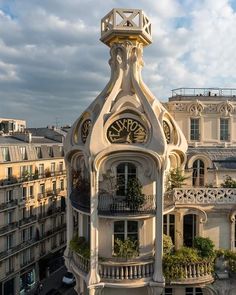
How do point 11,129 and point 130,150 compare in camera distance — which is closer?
point 130,150

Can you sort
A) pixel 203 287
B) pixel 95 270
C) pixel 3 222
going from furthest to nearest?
pixel 3 222 < pixel 203 287 < pixel 95 270

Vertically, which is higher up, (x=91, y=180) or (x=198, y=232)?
(x=91, y=180)

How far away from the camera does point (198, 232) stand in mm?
26625

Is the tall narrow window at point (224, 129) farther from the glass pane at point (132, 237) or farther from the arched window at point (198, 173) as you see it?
the glass pane at point (132, 237)

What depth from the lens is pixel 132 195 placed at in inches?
938

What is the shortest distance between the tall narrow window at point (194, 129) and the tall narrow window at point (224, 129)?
2280mm

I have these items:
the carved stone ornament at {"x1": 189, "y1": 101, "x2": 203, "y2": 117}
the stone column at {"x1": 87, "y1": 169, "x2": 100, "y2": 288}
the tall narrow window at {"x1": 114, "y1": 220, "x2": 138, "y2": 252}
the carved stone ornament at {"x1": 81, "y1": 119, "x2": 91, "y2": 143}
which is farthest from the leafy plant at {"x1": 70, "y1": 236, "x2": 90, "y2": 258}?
the carved stone ornament at {"x1": 189, "y1": 101, "x2": 203, "y2": 117}

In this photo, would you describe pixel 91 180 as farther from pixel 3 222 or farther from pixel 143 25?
pixel 3 222

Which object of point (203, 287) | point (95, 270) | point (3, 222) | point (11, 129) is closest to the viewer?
point (95, 270)

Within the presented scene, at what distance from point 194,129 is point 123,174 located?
12337 millimetres

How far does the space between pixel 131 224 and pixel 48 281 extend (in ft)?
122

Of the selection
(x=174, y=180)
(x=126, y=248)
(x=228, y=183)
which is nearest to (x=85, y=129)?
(x=174, y=180)

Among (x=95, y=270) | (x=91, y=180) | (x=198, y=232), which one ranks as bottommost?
(x=95, y=270)

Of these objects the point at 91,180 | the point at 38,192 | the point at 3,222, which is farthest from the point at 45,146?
the point at 91,180
